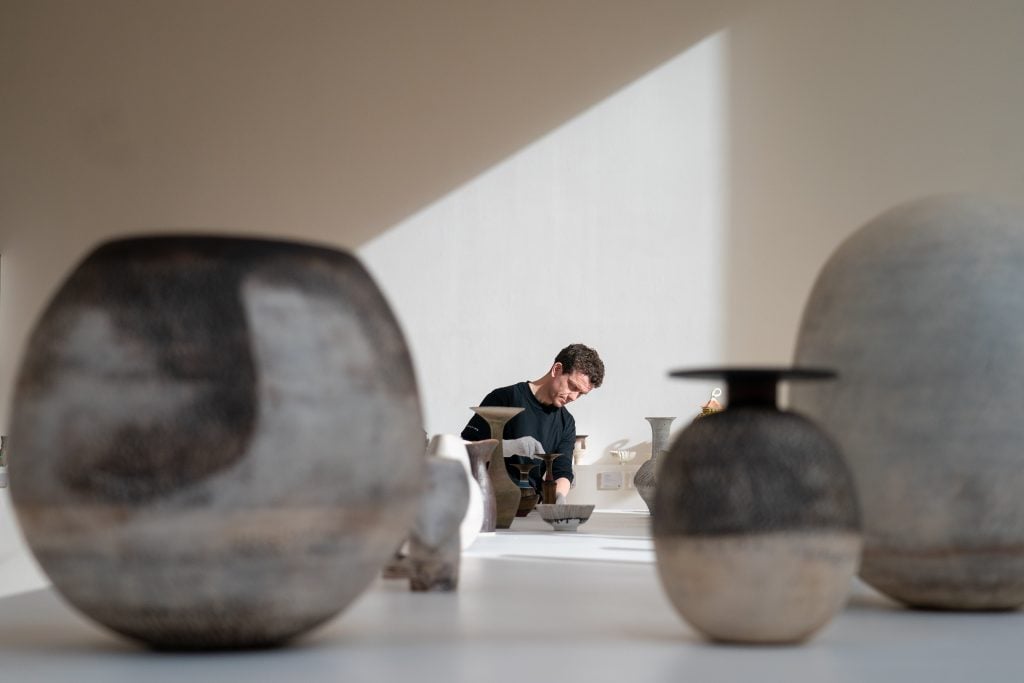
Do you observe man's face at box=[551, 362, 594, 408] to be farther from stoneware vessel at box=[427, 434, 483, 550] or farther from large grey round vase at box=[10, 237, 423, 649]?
large grey round vase at box=[10, 237, 423, 649]

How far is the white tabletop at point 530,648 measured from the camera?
813 mm

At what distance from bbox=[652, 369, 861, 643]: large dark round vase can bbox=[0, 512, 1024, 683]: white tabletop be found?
4 centimetres

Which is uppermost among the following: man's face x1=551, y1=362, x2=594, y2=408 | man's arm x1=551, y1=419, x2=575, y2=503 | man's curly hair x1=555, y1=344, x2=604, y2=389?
man's curly hair x1=555, y1=344, x2=604, y2=389

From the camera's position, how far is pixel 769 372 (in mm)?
902

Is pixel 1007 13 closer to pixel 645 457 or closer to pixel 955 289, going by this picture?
pixel 645 457

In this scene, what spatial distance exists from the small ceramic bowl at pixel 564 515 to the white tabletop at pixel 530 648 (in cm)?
141

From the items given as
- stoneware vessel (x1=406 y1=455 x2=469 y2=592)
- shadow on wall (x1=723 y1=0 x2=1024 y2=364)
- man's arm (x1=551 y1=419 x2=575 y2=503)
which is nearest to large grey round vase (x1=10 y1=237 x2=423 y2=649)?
stoneware vessel (x1=406 y1=455 x2=469 y2=592)

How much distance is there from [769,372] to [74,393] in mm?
532

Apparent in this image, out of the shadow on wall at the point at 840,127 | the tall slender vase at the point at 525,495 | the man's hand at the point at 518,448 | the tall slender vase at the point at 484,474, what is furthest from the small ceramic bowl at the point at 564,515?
the shadow on wall at the point at 840,127

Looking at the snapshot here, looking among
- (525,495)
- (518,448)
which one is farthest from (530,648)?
(525,495)

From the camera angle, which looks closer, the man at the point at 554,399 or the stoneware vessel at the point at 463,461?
the stoneware vessel at the point at 463,461

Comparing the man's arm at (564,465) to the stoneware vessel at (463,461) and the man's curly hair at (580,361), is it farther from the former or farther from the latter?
the stoneware vessel at (463,461)

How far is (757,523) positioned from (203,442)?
417 millimetres

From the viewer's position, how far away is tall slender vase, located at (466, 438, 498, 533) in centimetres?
245
